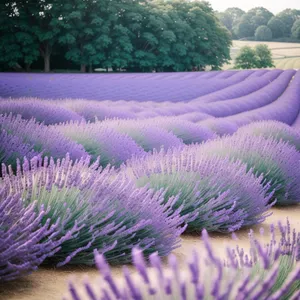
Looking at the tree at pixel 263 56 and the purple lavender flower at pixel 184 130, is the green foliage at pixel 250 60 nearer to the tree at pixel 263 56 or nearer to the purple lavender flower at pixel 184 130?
the tree at pixel 263 56

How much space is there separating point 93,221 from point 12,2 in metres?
32.8

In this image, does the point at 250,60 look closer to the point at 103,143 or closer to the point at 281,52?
the point at 281,52

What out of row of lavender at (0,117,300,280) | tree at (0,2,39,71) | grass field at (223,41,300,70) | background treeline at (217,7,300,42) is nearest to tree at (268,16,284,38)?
background treeline at (217,7,300,42)

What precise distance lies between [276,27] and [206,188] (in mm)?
83264

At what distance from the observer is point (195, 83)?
19.2 meters

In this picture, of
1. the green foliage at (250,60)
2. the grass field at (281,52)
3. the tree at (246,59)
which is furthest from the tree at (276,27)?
the tree at (246,59)

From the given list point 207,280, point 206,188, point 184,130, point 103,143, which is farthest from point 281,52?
point 207,280

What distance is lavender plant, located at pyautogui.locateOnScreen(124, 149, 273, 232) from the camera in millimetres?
3006

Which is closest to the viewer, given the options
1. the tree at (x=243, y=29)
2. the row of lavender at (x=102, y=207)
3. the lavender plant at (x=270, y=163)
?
the row of lavender at (x=102, y=207)

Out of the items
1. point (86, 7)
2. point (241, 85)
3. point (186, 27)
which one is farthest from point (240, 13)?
point (241, 85)

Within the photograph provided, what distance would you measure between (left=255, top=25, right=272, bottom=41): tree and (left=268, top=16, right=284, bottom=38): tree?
694 mm

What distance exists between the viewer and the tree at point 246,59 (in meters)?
64.6

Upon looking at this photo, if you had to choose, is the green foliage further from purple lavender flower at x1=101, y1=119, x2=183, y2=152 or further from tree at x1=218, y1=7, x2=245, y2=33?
purple lavender flower at x1=101, y1=119, x2=183, y2=152

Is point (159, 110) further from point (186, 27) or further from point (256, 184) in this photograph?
point (186, 27)
